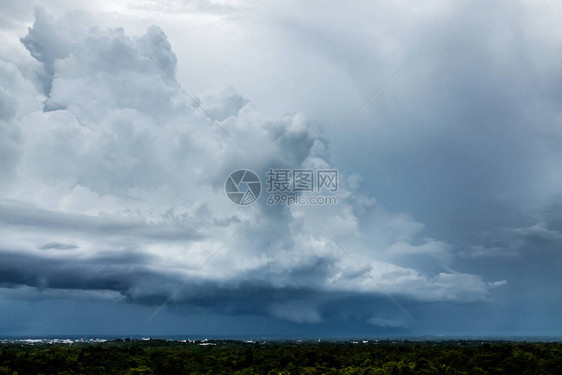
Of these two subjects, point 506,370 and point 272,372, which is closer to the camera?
point 506,370

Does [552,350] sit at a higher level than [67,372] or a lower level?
higher

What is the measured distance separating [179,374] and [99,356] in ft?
80.5

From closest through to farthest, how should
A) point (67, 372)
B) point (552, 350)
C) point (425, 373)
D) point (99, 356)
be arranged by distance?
1. point (425, 373)
2. point (67, 372)
3. point (552, 350)
4. point (99, 356)

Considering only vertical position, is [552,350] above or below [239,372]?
above

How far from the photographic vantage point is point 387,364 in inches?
3472

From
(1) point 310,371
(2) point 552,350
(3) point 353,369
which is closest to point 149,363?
(1) point 310,371

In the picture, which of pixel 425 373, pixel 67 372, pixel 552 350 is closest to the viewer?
pixel 425 373

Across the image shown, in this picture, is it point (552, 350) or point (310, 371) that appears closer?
point (310, 371)

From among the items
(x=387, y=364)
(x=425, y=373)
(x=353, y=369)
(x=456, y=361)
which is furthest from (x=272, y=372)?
(x=456, y=361)

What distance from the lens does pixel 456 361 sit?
3617 inches

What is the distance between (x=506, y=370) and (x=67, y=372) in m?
74.8

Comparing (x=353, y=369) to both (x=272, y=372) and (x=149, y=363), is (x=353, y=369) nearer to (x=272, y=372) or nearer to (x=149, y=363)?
(x=272, y=372)

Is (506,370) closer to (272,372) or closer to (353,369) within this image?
(353,369)

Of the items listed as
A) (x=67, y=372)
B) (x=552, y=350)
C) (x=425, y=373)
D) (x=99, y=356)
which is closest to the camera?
(x=425, y=373)
